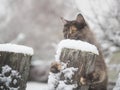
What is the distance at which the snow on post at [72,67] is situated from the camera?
415 centimetres

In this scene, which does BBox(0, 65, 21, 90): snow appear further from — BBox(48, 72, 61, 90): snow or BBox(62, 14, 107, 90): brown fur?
BBox(62, 14, 107, 90): brown fur

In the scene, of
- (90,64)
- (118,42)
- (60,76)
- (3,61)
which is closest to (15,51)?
(3,61)

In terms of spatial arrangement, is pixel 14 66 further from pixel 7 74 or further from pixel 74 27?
pixel 74 27

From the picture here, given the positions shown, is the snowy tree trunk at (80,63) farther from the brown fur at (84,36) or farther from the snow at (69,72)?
the brown fur at (84,36)

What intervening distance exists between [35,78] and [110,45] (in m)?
3.63

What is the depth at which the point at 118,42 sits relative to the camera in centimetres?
1022

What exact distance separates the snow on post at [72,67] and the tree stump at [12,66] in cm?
32

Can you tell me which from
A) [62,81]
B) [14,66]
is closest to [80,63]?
[62,81]

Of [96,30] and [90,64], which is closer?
[90,64]

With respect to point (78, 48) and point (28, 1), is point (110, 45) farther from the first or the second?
point (28, 1)

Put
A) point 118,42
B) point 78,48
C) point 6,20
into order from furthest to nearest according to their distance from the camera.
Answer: point 6,20 < point 118,42 < point 78,48

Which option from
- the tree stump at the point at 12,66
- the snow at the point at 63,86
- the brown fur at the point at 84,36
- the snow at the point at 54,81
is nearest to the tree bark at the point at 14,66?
the tree stump at the point at 12,66

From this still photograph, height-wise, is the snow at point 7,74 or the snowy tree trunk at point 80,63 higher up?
the snowy tree trunk at point 80,63

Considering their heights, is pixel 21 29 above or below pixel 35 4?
below
